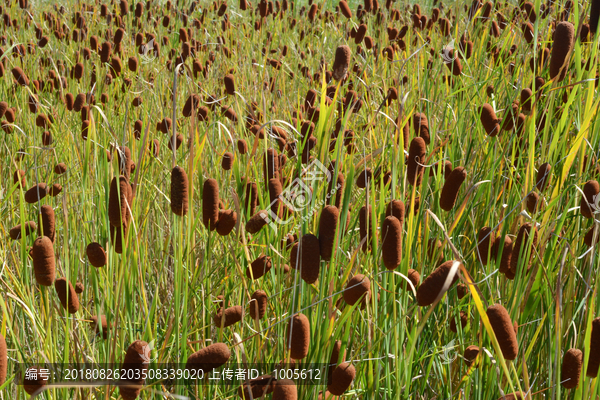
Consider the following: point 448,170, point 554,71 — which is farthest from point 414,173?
point 554,71

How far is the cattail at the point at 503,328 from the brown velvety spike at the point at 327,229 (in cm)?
23

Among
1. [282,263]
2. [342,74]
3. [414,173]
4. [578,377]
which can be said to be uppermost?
[342,74]

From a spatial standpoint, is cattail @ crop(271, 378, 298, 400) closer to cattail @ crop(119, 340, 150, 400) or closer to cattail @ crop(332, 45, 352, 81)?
cattail @ crop(119, 340, 150, 400)

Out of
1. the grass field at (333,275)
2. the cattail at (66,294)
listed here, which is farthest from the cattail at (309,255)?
the cattail at (66,294)

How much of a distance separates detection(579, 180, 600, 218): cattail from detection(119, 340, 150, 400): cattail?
0.77m

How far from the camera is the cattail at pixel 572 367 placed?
719 mm

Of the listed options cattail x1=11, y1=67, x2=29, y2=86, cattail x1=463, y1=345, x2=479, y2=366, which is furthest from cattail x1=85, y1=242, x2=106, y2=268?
cattail x1=11, y1=67, x2=29, y2=86

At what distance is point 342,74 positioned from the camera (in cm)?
131

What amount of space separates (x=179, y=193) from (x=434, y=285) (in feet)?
1.33

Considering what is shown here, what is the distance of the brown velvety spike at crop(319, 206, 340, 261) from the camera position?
0.75 m

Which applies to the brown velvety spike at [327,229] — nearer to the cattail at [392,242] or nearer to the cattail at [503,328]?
the cattail at [392,242]

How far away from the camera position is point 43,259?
73cm

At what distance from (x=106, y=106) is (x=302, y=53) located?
1.35m

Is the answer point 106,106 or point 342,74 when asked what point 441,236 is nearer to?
point 342,74
